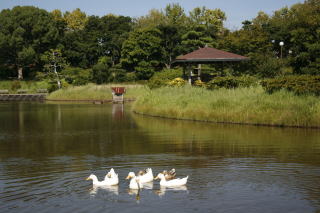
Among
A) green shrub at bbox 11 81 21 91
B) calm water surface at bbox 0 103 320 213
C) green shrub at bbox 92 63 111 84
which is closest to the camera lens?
calm water surface at bbox 0 103 320 213

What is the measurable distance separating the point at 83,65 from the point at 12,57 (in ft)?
37.4

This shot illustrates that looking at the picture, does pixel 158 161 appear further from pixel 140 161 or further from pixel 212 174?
pixel 212 174

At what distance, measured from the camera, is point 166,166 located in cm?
1423

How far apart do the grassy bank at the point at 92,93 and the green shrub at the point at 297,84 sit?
2661 cm

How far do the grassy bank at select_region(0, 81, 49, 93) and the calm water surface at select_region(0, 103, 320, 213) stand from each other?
44391 mm

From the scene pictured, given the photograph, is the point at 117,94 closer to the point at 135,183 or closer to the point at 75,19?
the point at 135,183

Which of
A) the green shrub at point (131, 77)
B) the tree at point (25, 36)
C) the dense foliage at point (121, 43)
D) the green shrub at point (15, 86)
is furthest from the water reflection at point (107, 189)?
the tree at point (25, 36)

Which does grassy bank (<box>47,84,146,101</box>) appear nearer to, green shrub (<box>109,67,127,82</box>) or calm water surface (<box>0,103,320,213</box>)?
green shrub (<box>109,67,127,82</box>)

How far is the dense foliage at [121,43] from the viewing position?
5985 centimetres

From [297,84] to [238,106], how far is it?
3205 mm

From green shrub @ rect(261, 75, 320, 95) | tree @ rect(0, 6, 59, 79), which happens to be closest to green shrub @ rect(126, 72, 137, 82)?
tree @ rect(0, 6, 59, 79)

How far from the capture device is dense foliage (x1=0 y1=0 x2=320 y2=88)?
59850 millimetres

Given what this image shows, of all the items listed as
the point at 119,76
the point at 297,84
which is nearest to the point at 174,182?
the point at 297,84

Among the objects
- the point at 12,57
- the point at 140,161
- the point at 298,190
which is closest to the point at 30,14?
the point at 12,57
